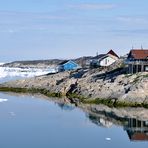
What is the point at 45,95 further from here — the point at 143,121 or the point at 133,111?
the point at 143,121

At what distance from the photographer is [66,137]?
152 ft

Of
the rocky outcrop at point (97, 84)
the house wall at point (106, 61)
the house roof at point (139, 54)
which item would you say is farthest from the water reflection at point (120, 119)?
the house wall at point (106, 61)

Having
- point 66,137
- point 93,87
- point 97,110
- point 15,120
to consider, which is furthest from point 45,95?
point 66,137

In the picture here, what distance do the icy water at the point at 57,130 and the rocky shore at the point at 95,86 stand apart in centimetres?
625

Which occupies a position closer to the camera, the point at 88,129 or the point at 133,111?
the point at 88,129

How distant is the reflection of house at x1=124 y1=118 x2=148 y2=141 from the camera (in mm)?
47156

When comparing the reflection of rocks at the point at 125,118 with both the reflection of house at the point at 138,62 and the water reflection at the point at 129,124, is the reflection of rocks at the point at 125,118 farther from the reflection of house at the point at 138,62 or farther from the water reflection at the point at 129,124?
the reflection of house at the point at 138,62

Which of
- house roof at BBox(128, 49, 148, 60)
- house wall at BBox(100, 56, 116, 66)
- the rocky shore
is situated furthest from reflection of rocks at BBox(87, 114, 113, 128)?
house wall at BBox(100, 56, 116, 66)

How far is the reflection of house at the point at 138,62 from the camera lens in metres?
83.1

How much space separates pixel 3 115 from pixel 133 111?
14921 millimetres

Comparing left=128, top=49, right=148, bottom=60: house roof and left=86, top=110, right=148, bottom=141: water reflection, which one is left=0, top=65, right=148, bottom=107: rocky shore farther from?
left=86, top=110, right=148, bottom=141: water reflection

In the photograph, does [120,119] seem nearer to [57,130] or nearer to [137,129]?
[137,129]

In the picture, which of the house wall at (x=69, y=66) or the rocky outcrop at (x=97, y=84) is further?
the house wall at (x=69, y=66)

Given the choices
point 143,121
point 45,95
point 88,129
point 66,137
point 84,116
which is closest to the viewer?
point 66,137
